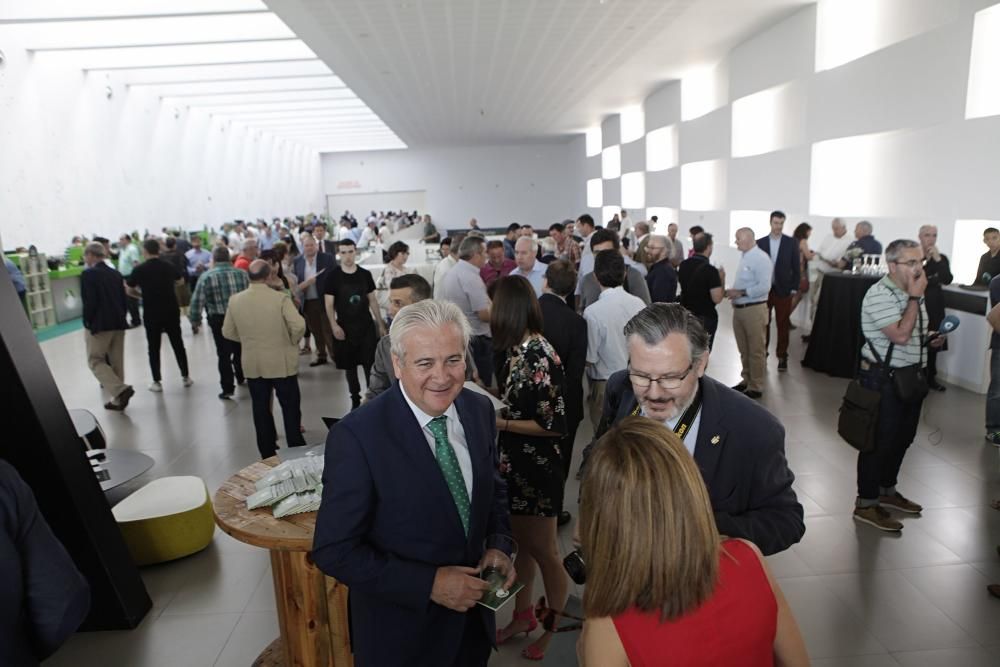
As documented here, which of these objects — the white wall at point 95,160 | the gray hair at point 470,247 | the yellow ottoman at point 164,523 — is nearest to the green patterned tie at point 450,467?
the yellow ottoman at point 164,523

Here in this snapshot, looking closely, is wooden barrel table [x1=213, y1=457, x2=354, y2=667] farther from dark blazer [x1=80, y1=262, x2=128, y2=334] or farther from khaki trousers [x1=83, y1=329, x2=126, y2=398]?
khaki trousers [x1=83, y1=329, x2=126, y2=398]

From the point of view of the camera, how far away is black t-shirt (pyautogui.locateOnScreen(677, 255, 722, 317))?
19.4 ft

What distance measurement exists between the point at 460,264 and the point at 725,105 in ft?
34.0

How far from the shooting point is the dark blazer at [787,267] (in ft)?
24.5

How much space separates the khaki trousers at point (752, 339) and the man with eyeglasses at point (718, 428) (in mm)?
4965

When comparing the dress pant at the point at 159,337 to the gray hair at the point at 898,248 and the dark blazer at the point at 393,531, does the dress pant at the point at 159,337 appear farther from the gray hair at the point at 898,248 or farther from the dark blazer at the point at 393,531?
the gray hair at the point at 898,248

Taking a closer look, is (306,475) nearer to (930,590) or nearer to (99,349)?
(930,590)

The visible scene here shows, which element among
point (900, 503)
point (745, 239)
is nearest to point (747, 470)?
point (900, 503)

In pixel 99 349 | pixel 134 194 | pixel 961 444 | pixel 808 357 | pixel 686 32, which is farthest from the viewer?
pixel 134 194

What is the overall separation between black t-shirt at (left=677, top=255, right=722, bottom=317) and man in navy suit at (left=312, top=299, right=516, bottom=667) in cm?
456

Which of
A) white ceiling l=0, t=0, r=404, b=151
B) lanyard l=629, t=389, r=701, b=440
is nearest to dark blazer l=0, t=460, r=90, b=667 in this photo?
lanyard l=629, t=389, r=701, b=440

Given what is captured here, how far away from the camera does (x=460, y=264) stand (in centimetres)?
533

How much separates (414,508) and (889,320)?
3028 mm

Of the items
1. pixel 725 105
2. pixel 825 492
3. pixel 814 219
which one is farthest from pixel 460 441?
pixel 725 105
